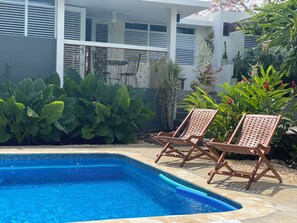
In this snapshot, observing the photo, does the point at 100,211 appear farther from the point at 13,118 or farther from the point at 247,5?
the point at 247,5

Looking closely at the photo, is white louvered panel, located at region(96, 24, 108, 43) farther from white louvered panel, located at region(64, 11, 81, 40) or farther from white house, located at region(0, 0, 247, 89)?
white louvered panel, located at region(64, 11, 81, 40)

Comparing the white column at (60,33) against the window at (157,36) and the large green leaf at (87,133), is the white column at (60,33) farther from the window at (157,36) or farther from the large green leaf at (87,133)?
the window at (157,36)

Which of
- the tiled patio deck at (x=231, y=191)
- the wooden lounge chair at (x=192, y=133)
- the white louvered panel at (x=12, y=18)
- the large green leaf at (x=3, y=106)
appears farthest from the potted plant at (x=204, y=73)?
the large green leaf at (x=3, y=106)

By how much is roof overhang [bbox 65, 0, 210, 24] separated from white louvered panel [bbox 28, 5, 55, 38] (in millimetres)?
1122

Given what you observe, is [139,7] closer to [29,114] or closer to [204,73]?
[204,73]

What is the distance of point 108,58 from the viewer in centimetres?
1241

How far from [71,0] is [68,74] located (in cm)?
307

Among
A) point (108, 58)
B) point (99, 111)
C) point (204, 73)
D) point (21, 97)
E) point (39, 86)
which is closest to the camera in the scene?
point (21, 97)

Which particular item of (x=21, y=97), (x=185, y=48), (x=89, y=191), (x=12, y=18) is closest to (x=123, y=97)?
(x=21, y=97)

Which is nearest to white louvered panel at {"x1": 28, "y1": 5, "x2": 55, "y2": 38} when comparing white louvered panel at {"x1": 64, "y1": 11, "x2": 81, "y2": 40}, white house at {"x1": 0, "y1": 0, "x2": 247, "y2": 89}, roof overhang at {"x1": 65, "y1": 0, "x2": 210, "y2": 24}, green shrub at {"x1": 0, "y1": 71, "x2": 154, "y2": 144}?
white house at {"x1": 0, "y1": 0, "x2": 247, "y2": 89}

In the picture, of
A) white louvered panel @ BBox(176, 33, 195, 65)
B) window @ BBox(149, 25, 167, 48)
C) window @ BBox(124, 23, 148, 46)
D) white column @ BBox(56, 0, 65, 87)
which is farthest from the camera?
white louvered panel @ BBox(176, 33, 195, 65)

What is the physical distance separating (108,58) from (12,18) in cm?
302

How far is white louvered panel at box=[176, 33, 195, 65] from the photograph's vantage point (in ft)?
57.2

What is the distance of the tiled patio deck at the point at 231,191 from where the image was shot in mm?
4223
